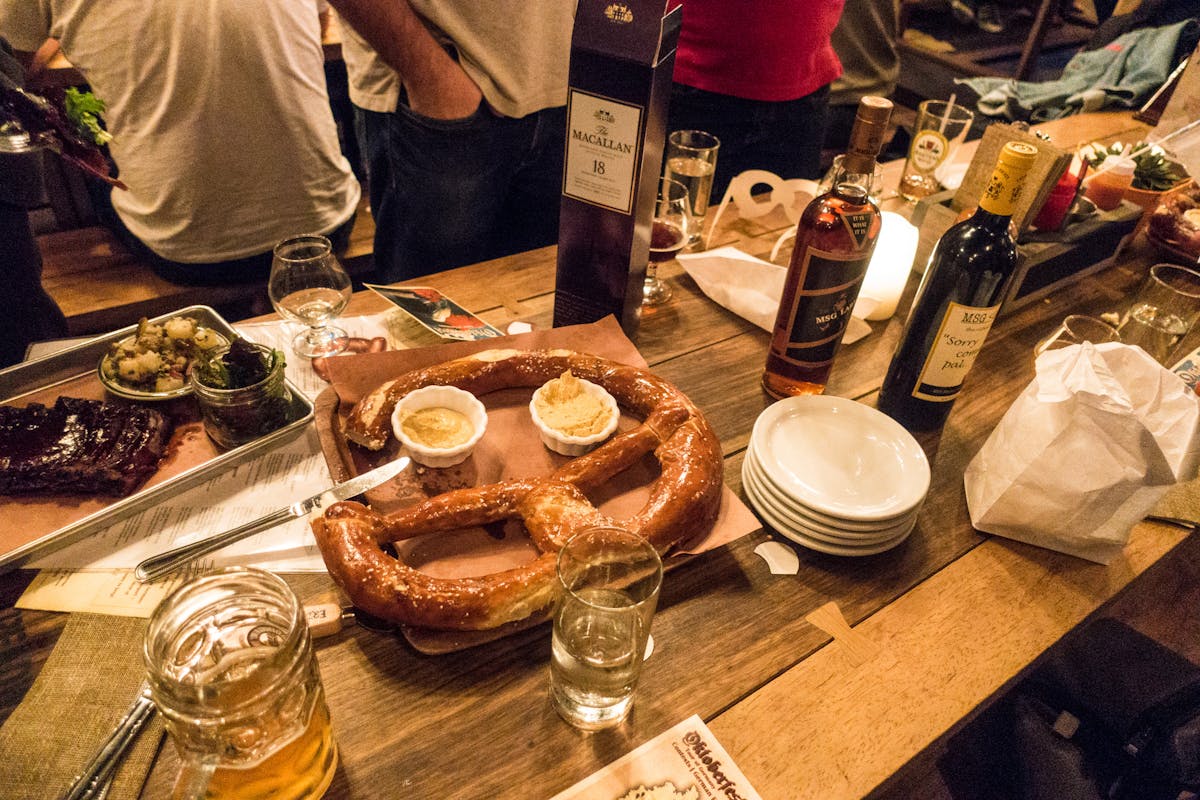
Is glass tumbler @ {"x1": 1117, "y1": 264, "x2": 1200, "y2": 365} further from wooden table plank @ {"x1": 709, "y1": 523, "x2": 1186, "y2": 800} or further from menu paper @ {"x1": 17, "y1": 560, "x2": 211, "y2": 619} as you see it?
menu paper @ {"x1": 17, "y1": 560, "x2": 211, "y2": 619}

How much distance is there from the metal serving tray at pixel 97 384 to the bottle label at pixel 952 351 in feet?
3.70

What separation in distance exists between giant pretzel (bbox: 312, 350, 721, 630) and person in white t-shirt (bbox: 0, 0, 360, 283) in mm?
1404

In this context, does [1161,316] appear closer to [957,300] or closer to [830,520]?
[957,300]

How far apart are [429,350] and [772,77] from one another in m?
1.59

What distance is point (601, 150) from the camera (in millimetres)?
1350

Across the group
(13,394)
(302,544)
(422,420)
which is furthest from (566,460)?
(13,394)

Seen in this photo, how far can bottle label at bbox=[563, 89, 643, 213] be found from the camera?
130 centimetres

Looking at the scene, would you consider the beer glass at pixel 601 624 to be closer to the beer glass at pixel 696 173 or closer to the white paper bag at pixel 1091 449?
the white paper bag at pixel 1091 449

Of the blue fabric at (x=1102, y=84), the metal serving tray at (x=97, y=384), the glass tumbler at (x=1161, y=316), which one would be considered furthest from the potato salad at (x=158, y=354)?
the blue fabric at (x=1102, y=84)

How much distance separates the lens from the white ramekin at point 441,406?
1.15m

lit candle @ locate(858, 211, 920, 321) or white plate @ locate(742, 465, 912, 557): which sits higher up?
lit candle @ locate(858, 211, 920, 321)

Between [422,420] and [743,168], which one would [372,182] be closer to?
[743,168]

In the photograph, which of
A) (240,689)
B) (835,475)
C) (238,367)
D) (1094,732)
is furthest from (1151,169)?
(240,689)

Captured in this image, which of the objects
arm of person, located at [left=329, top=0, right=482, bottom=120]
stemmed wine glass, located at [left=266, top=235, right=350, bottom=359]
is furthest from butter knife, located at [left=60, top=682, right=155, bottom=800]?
arm of person, located at [left=329, top=0, right=482, bottom=120]
